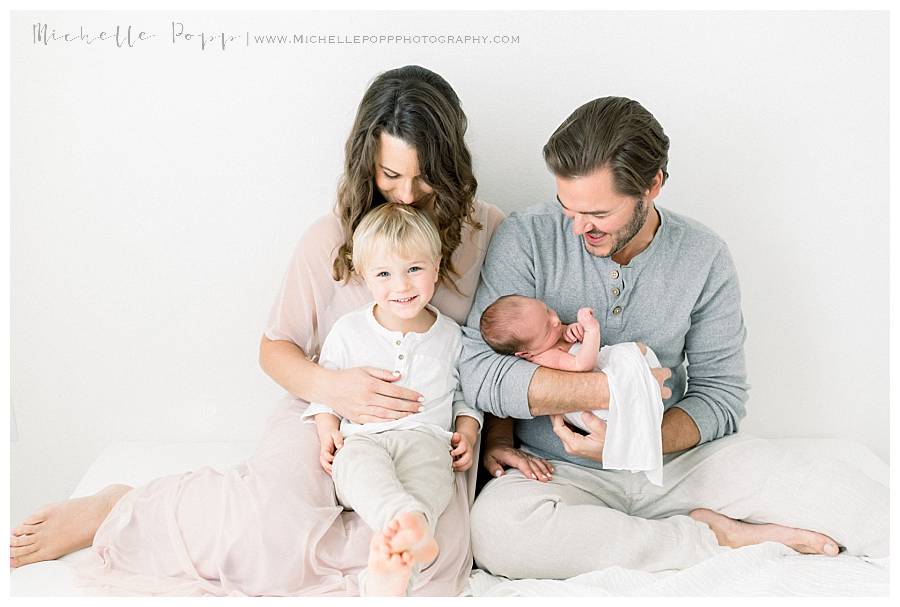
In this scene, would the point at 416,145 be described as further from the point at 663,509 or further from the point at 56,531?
the point at 56,531

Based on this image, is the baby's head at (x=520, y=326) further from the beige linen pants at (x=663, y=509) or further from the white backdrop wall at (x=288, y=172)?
the white backdrop wall at (x=288, y=172)

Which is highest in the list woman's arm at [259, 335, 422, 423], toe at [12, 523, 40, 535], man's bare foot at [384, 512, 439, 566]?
woman's arm at [259, 335, 422, 423]

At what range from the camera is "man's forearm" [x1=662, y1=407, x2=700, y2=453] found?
202 centimetres

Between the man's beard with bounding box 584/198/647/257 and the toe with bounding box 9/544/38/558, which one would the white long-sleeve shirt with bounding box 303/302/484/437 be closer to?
the man's beard with bounding box 584/198/647/257

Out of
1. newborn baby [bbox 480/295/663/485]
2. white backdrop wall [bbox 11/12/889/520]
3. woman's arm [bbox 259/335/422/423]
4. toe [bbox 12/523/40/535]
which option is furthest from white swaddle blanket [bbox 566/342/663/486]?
toe [bbox 12/523/40/535]

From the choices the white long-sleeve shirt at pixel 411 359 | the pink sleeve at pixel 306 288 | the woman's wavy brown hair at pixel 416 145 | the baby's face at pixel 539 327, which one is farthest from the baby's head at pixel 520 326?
the pink sleeve at pixel 306 288

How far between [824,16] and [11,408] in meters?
2.36

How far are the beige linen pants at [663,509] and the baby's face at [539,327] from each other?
29 centimetres

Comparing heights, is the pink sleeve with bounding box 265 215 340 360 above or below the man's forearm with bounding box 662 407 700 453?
above

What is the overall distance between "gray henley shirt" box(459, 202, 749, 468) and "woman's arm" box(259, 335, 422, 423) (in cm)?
15

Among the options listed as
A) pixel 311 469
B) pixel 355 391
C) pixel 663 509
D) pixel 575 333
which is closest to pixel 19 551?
pixel 311 469

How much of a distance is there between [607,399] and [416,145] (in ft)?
2.20

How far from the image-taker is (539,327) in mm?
1955

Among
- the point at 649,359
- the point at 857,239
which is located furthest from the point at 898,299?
the point at 649,359
